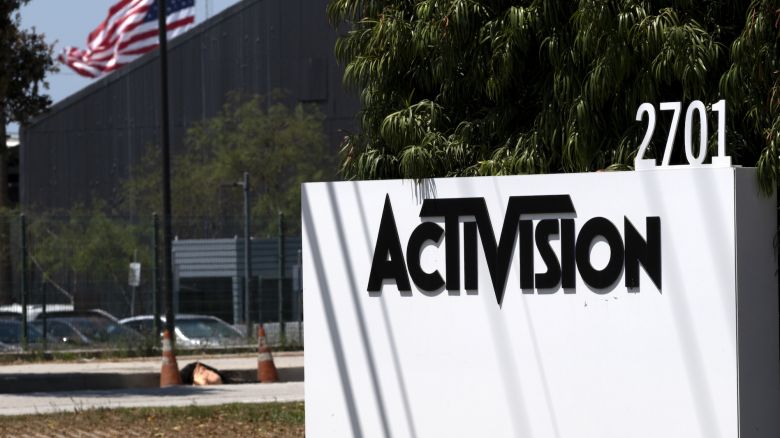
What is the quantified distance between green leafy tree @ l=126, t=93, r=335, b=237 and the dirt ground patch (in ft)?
89.5

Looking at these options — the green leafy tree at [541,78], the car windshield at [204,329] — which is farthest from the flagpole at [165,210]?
the green leafy tree at [541,78]

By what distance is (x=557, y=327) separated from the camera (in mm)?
8969

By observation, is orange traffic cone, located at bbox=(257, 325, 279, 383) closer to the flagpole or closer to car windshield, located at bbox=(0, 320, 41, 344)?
the flagpole

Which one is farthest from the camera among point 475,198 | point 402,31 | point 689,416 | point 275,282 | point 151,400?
point 275,282

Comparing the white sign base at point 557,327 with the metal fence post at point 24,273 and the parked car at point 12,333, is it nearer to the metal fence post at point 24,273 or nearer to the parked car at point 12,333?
the metal fence post at point 24,273

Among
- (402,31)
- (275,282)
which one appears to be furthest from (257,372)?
(402,31)

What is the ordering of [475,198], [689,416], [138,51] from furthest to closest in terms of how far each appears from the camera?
1. [138,51]
2. [475,198]
3. [689,416]

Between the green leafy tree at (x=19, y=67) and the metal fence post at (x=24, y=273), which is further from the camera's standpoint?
the metal fence post at (x=24, y=273)

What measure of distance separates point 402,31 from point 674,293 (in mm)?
4780

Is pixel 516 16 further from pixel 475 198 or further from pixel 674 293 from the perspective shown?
pixel 674 293

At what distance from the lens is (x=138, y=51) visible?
4794 cm

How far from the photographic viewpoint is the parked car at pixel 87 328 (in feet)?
88.4

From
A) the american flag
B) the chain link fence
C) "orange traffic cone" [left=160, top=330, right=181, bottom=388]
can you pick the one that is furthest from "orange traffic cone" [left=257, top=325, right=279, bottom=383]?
the american flag

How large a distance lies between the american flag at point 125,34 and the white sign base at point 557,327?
120 ft
